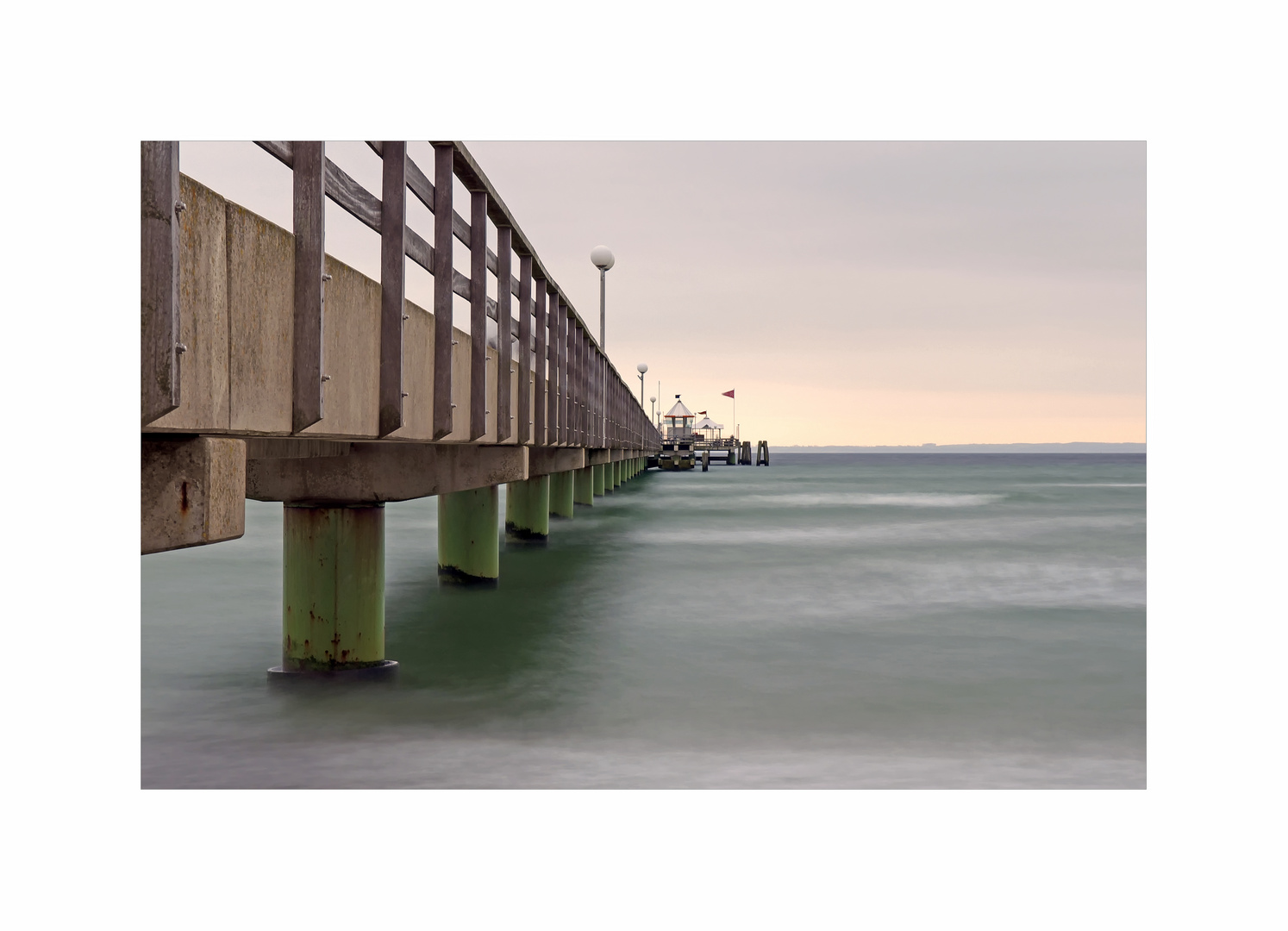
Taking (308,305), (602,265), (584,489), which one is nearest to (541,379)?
(308,305)

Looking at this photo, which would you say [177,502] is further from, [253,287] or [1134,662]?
[1134,662]

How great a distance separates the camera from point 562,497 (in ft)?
88.6

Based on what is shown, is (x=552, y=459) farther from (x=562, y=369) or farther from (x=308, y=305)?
(x=308, y=305)

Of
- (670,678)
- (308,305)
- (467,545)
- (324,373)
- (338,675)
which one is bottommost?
(670,678)

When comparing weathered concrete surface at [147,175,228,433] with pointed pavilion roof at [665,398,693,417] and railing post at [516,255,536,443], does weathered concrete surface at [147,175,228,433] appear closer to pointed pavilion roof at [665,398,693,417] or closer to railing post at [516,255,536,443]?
railing post at [516,255,536,443]

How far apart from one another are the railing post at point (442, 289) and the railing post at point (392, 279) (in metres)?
0.82

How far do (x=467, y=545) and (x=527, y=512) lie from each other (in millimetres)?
6291

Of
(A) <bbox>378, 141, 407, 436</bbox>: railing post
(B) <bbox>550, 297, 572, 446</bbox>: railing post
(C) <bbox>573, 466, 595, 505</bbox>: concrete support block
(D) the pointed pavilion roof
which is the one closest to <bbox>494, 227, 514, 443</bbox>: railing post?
(A) <bbox>378, 141, 407, 436</bbox>: railing post

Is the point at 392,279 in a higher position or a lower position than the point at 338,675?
higher

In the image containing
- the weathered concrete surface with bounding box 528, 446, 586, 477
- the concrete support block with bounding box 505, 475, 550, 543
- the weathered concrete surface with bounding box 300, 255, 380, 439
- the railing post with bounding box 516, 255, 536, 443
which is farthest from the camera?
the concrete support block with bounding box 505, 475, 550, 543

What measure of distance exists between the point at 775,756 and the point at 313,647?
11.5 ft

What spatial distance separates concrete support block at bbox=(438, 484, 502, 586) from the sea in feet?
1.19

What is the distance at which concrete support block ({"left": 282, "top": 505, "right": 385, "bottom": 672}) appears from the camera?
8.15m
